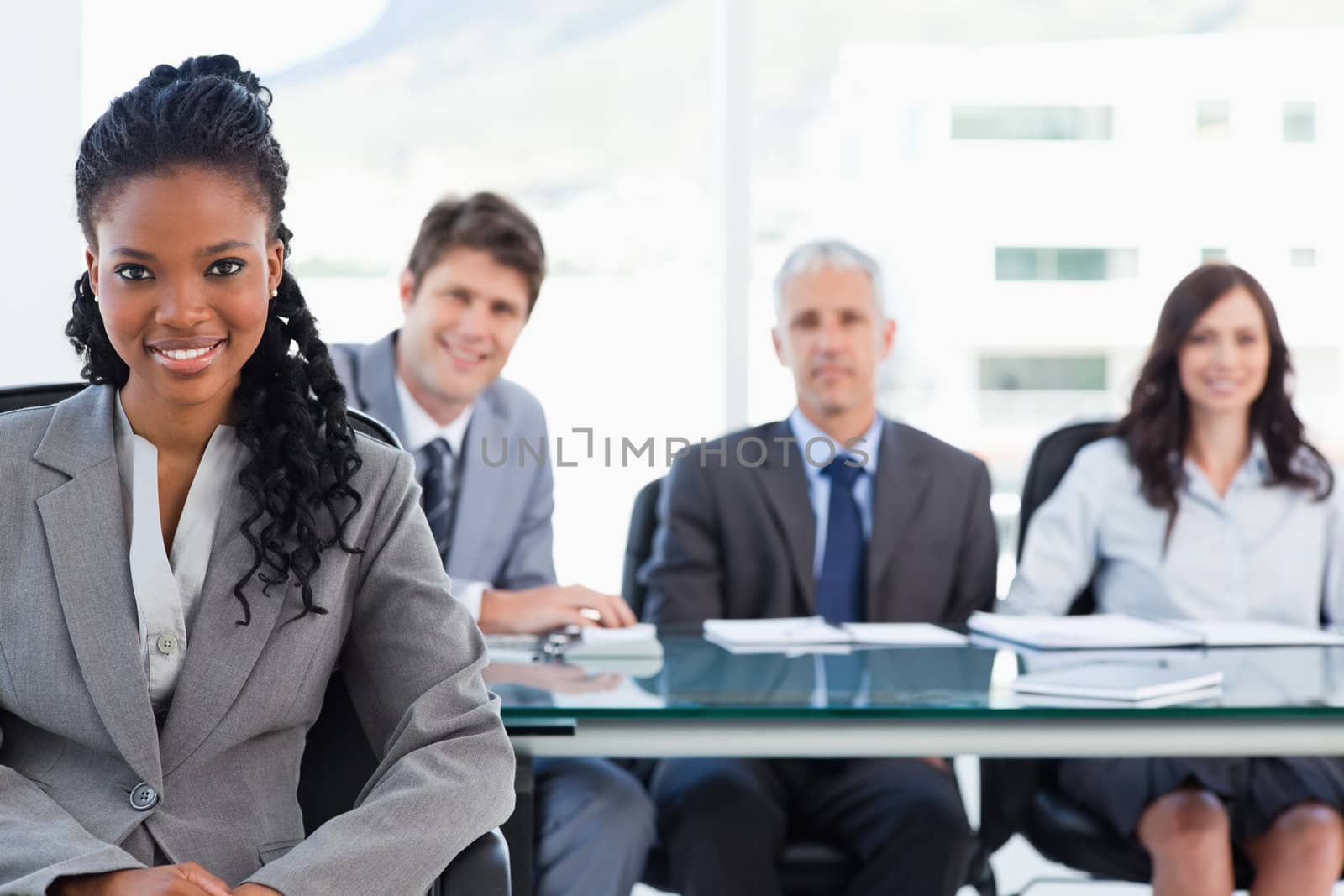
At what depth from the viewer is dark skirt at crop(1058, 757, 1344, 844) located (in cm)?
226

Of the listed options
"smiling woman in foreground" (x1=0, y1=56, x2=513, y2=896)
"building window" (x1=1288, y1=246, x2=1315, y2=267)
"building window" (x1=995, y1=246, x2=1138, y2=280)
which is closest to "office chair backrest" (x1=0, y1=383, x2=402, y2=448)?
"smiling woman in foreground" (x1=0, y1=56, x2=513, y2=896)

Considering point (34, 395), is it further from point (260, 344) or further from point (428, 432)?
point (428, 432)

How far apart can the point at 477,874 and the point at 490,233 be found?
181 cm

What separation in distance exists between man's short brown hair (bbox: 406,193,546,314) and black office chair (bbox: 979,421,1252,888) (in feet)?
3.81

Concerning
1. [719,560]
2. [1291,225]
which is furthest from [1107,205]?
[719,560]

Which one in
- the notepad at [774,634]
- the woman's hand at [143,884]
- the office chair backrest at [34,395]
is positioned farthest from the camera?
the notepad at [774,634]

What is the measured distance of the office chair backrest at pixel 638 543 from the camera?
2.77 metres

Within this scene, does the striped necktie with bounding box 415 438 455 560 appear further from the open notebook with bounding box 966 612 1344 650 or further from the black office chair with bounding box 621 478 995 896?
the open notebook with bounding box 966 612 1344 650

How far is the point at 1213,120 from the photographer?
13.5 ft

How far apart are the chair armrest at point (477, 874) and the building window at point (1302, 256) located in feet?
12.0

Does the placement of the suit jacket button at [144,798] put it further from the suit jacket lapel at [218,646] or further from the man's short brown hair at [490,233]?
the man's short brown hair at [490,233]

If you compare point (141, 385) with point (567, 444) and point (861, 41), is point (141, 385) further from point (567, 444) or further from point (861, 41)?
point (861, 41)

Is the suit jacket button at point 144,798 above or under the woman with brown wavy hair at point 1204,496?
under

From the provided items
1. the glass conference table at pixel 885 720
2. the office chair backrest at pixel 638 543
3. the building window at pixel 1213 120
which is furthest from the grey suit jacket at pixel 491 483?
the building window at pixel 1213 120
